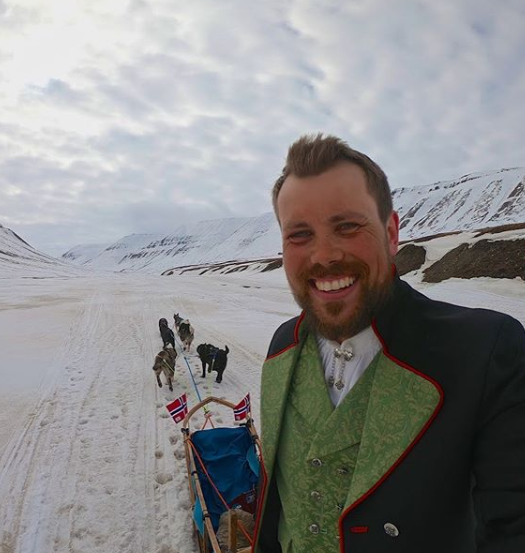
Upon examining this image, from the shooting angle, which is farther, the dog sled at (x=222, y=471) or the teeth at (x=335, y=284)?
the dog sled at (x=222, y=471)

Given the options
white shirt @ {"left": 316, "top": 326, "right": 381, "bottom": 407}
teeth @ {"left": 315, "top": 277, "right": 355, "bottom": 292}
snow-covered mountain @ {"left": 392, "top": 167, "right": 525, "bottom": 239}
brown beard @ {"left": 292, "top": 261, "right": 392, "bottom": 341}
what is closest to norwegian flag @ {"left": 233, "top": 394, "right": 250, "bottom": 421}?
white shirt @ {"left": 316, "top": 326, "right": 381, "bottom": 407}

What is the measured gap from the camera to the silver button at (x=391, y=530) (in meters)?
1.19

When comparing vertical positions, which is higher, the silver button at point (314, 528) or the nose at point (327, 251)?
the nose at point (327, 251)

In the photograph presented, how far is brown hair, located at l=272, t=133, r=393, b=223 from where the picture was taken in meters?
1.42

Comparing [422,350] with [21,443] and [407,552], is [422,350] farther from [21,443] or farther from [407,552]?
[21,443]

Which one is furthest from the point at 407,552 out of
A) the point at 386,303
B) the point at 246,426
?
the point at 246,426

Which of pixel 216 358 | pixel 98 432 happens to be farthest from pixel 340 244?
pixel 216 358

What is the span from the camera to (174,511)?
407cm

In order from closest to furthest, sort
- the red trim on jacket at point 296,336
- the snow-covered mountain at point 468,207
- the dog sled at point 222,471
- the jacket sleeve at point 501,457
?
the jacket sleeve at point 501,457 < the red trim on jacket at point 296,336 < the dog sled at point 222,471 < the snow-covered mountain at point 468,207

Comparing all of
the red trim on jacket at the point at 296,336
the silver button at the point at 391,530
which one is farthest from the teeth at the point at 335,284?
the silver button at the point at 391,530

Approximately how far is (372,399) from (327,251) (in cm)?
59

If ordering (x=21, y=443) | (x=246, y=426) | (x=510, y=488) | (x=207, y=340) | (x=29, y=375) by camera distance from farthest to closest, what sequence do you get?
(x=207, y=340) → (x=29, y=375) → (x=21, y=443) → (x=246, y=426) → (x=510, y=488)

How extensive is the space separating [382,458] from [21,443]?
620cm

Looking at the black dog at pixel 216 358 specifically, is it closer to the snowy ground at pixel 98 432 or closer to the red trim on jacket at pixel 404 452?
the snowy ground at pixel 98 432
